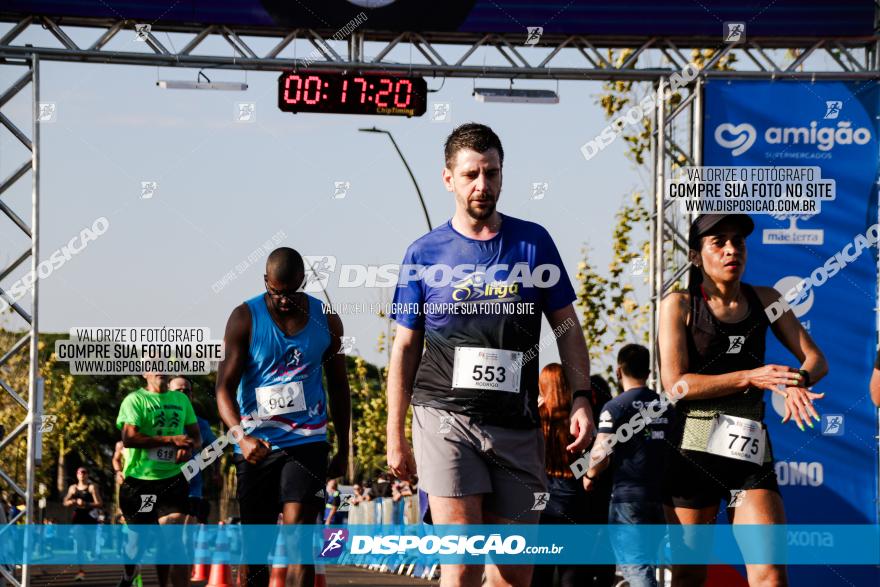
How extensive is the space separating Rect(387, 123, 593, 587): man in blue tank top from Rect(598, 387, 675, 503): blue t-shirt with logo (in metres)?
3.63

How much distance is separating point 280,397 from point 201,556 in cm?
911

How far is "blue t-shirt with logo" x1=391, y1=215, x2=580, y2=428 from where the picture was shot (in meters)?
5.95

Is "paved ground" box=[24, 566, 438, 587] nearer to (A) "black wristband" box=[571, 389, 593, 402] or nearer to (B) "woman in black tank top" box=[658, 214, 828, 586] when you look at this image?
(B) "woman in black tank top" box=[658, 214, 828, 586]

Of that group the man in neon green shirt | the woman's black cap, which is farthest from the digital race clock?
the woman's black cap

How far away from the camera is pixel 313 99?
1245 centimetres

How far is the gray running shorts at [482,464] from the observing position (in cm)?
586

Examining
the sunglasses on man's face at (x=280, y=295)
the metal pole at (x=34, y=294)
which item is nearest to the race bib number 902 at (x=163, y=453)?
the metal pole at (x=34, y=294)

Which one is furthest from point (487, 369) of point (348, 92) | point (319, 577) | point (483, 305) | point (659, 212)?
point (659, 212)

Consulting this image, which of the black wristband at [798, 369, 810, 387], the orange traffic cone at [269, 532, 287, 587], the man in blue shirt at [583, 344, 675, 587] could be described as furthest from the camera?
the man in blue shirt at [583, 344, 675, 587]

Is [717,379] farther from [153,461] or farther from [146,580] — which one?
[146,580]

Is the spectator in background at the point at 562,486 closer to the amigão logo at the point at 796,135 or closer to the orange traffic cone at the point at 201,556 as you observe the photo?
the amigão logo at the point at 796,135

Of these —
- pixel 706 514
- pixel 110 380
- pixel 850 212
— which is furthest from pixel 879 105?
pixel 110 380

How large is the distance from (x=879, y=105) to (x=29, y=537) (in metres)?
9.15

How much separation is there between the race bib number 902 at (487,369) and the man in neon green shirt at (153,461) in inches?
233
